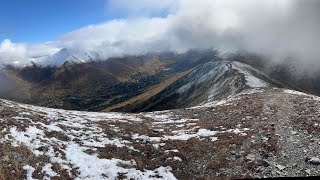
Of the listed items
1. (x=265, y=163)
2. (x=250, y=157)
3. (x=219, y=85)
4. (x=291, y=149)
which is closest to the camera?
(x=265, y=163)

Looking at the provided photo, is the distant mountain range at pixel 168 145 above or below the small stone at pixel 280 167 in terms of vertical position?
above

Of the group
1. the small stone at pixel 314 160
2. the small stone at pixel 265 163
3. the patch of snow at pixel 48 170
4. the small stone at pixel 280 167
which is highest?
the patch of snow at pixel 48 170

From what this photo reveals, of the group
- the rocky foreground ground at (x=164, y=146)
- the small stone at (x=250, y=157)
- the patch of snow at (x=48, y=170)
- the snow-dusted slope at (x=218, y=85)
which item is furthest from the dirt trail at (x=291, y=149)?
the snow-dusted slope at (x=218, y=85)

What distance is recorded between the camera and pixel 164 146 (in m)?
34.7

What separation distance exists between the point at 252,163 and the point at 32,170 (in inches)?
719

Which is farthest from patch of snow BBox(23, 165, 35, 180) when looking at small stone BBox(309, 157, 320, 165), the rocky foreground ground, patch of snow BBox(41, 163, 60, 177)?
small stone BBox(309, 157, 320, 165)

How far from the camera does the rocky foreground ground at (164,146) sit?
2714cm

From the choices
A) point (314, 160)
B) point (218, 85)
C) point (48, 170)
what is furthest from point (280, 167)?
point (218, 85)

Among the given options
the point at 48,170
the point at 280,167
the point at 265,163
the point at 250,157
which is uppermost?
the point at 48,170

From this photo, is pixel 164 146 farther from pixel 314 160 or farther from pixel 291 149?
pixel 314 160

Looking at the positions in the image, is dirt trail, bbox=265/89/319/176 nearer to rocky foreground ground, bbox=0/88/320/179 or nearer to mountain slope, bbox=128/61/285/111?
rocky foreground ground, bbox=0/88/320/179

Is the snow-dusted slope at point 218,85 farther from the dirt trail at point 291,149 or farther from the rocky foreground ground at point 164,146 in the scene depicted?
the dirt trail at point 291,149

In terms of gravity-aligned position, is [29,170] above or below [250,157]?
above

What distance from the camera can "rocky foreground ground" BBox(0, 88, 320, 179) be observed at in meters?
27.1
